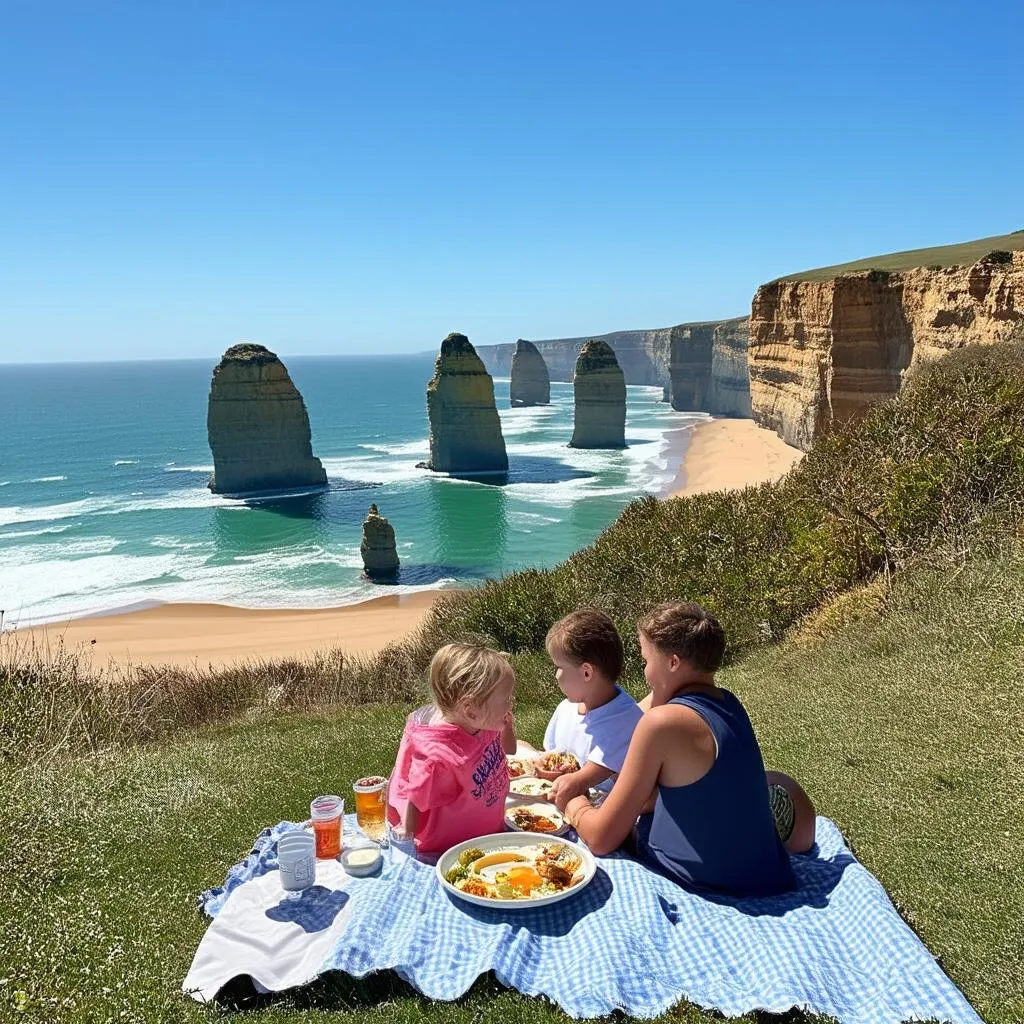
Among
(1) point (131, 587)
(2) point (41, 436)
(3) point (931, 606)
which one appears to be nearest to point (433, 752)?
(3) point (931, 606)

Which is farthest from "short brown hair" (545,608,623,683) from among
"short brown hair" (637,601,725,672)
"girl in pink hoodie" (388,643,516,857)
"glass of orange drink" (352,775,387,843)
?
"glass of orange drink" (352,775,387,843)

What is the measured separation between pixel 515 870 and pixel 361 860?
75 centimetres

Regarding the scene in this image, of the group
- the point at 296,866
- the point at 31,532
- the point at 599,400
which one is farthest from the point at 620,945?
the point at 599,400

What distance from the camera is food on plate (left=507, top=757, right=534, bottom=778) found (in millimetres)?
4812

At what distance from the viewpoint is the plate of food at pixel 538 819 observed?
4270 millimetres

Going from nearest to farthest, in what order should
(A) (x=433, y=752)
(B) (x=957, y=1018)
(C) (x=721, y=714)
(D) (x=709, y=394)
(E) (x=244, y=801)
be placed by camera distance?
(B) (x=957, y=1018) < (C) (x=721, y=714) < (A) (x=433, y=752) < (E) (x=244, y=801) < (D) (x=709, y=394)

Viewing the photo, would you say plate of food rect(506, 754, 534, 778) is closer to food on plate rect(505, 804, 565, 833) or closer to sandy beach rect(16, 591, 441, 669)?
food on plate rect(505, 804, 565, 833)

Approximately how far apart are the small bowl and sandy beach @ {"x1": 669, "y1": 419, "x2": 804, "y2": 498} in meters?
35.6

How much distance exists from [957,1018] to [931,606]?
225 inches

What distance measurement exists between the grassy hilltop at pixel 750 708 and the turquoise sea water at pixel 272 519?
18111mm

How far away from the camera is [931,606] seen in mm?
8008

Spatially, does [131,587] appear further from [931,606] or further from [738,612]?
[931,606]

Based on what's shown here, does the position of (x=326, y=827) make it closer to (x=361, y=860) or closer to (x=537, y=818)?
(x=361, y=860)

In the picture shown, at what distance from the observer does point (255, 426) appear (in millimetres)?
49094
